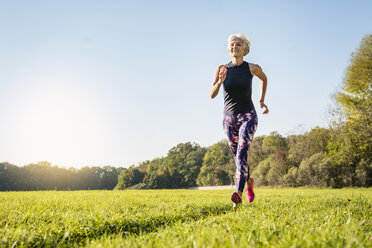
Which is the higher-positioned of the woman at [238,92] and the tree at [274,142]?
the tree at [274,142]

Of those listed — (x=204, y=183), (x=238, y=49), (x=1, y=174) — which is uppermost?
(x=238, y=49)

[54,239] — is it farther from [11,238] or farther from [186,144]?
[186,144]

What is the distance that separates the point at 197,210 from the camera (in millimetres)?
4363

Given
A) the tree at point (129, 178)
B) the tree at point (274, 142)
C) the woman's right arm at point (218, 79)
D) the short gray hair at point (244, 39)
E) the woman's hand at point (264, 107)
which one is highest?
the tree at point (274, 142)

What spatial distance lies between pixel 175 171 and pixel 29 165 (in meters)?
40.2

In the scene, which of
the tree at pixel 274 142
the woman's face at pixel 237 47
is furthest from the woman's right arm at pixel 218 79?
the tree at pixel 274 142

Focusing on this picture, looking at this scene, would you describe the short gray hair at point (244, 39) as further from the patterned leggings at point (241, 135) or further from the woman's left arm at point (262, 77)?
the patterned leggings at point (241, 135)

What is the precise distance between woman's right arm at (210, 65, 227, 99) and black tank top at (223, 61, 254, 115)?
0.19m

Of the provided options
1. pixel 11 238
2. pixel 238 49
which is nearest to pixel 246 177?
pixel 238 49

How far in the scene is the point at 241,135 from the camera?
14.7 ft

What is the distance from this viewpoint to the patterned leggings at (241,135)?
438cm

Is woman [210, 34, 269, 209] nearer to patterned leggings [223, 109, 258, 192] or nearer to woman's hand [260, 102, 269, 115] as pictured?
patterned leggings [223, 109, 258, 192]

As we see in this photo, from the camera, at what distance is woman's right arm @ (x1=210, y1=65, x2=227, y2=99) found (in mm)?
4531

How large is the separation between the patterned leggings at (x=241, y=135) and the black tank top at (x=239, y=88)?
0.13m
